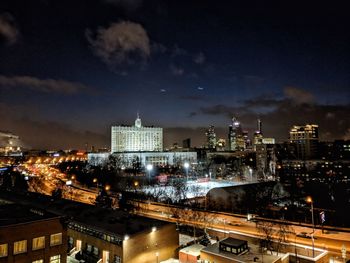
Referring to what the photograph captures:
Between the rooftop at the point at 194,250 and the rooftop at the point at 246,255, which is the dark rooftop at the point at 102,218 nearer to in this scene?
the rooftop at the point at 194,250

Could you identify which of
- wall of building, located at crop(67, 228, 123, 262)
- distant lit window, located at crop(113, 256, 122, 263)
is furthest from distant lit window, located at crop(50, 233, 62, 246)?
distant lit window, located at crop(113, 256, 122, 263)

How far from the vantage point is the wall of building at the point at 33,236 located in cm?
1488

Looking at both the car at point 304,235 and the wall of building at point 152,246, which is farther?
the car at point 304,235

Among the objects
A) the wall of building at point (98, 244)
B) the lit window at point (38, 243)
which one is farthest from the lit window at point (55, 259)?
the wall of building at point (98, 244)

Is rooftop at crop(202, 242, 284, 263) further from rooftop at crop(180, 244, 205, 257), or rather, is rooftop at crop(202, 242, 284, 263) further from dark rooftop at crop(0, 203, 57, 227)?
dark rooftop at crop(0, 203, 57, 227)

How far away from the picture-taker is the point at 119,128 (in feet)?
413

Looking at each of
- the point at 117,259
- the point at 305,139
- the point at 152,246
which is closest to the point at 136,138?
the point at 305,139

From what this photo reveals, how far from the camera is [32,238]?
15.7m

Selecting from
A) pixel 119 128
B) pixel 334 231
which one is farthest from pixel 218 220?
pixel 119 128

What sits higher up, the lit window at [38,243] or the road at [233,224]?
the lit window at [38,243]

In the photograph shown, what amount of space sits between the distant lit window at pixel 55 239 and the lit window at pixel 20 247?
4.60ft

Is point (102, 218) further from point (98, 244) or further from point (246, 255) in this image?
point (246, 255)

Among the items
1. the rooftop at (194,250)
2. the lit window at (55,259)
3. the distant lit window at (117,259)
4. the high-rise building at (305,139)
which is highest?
the high-rise building at (305,139)

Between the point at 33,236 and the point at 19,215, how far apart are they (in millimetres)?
2505
